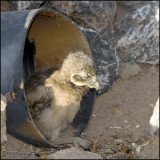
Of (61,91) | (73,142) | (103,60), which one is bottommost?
(73,142)

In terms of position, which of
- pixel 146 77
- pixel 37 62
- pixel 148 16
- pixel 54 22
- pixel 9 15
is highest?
pixel 9 15

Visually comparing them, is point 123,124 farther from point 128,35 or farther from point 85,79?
point 128,35

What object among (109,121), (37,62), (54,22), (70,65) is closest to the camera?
(70,65)

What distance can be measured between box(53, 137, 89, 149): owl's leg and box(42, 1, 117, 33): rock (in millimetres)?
3017

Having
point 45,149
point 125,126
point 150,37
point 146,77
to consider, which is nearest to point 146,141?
point 125,126

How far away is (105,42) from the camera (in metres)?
5.74

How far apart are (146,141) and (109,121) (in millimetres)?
818

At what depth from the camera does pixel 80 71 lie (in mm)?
4102

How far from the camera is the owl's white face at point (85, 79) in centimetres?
412

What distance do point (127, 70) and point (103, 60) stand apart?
0.78 metres

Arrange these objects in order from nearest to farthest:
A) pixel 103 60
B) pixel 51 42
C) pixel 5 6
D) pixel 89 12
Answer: pixel 51 42, pixel 103 60, pixel 89 12, pixel 5 6

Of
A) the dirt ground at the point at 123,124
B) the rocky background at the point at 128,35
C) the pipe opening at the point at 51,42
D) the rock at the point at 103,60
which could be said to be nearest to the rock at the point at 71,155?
the dirt ground at the point at 123,124

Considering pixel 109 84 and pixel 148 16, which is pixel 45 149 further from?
pixel 148 16

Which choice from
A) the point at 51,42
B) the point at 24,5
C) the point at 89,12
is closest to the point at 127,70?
the point at 89,12
